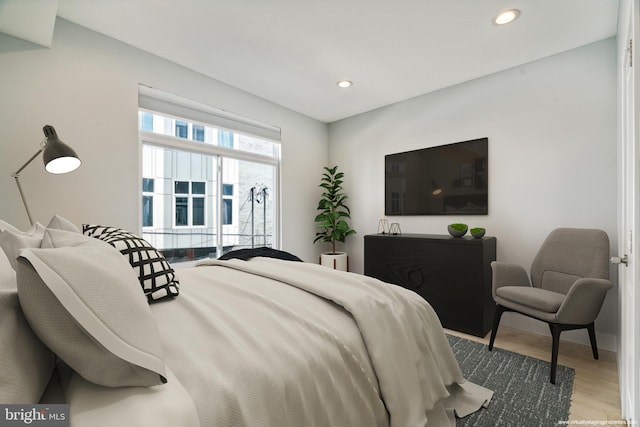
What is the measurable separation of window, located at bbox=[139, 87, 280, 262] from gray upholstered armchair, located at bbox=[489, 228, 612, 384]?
262 cm

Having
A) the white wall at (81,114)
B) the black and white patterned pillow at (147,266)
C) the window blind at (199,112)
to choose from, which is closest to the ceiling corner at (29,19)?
the white wall at (81,114)

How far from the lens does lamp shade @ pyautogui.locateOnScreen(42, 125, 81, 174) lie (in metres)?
1.68

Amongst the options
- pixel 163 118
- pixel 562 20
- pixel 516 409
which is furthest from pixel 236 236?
pixel 562 20

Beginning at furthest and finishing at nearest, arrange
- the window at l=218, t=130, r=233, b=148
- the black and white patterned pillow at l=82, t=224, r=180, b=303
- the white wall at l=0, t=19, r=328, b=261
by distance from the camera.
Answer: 1. the window at l=218, t=130, r=233, b=148
2. the white wall at l=0, t=19, r=328, b=261
3. the black and white patterned pillow at l=82, t=224, r=180, b=303

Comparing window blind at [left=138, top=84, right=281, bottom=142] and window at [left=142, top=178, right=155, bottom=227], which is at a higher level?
window blind at [left=138, top=84, right=281, bottom=142]

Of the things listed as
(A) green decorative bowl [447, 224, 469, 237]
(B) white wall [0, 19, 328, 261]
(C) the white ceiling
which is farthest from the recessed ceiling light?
(B) white wall [0, 19, 328, 261]

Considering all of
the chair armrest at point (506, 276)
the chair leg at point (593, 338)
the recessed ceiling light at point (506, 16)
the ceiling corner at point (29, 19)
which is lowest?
the chair leg at point (593, 338)

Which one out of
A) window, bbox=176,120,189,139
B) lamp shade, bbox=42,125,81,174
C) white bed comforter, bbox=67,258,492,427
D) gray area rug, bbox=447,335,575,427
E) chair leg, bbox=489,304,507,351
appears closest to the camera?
white bed comforter, bbox=67,258,492,427

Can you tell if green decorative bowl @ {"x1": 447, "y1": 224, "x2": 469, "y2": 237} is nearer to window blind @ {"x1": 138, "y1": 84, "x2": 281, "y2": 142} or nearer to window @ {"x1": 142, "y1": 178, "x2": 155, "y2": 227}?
window blind @ {"x1": 138, "y1": 84, "x2": 281, "y2": 142}

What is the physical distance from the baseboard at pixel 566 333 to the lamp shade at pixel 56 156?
3783 mm

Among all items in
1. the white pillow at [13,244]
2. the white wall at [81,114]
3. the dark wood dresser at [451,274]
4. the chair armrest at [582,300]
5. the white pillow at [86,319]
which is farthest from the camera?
the dark wood dresser at [451,274]

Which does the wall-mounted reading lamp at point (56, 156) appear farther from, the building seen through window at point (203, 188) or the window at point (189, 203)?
the window at point (189, 203)

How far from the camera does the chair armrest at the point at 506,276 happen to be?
2.37 m

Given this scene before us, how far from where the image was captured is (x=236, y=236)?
3.56 m
